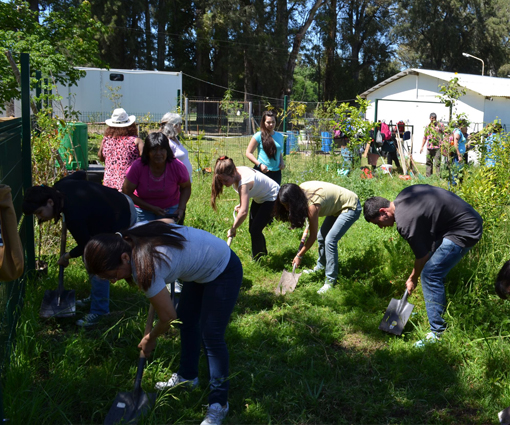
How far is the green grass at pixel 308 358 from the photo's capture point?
3.17m

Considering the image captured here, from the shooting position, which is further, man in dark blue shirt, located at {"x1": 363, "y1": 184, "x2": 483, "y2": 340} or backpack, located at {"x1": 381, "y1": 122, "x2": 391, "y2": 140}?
backpack, located at {"x1": 381, "y1": 122, "x2": 391, "y2": 140}

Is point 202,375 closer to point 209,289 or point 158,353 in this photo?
point 158,353

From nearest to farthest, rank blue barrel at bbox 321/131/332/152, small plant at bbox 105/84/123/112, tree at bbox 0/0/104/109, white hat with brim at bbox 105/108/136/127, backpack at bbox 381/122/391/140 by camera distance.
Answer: white hat with brim at bbox 105/108/136/127, tree at bbox 0/0/104/109, blue barrel at bbox 321/131/332/152, backpack at bbox 381/122/391/140, small plant at bbox 105/84/123/112

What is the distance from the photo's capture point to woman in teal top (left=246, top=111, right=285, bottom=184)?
667cm

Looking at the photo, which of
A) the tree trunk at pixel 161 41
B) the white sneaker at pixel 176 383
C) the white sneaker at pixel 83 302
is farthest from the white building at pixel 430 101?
the tree trunk at pixel 161 41

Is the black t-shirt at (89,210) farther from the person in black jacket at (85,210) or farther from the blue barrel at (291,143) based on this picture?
the blue barrel at (291,143)

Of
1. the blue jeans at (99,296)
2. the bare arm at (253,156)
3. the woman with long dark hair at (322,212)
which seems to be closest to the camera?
the blue jeans at (99,296)

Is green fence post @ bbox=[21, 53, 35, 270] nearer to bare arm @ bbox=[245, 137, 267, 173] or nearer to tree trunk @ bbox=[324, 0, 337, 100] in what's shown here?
bare arm @ bbox=[245, 137, 267, 173]

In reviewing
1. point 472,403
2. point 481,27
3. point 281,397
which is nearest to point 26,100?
point 281,397

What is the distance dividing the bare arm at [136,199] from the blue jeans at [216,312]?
1.55 meters

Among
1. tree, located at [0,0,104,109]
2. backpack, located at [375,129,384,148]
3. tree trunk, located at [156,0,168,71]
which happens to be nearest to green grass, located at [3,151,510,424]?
tree, located at [0,0,104,109]

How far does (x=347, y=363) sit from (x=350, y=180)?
541cm

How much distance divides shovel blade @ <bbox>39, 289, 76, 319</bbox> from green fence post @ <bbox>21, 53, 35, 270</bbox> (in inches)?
19.9

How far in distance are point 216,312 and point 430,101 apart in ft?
60.1
